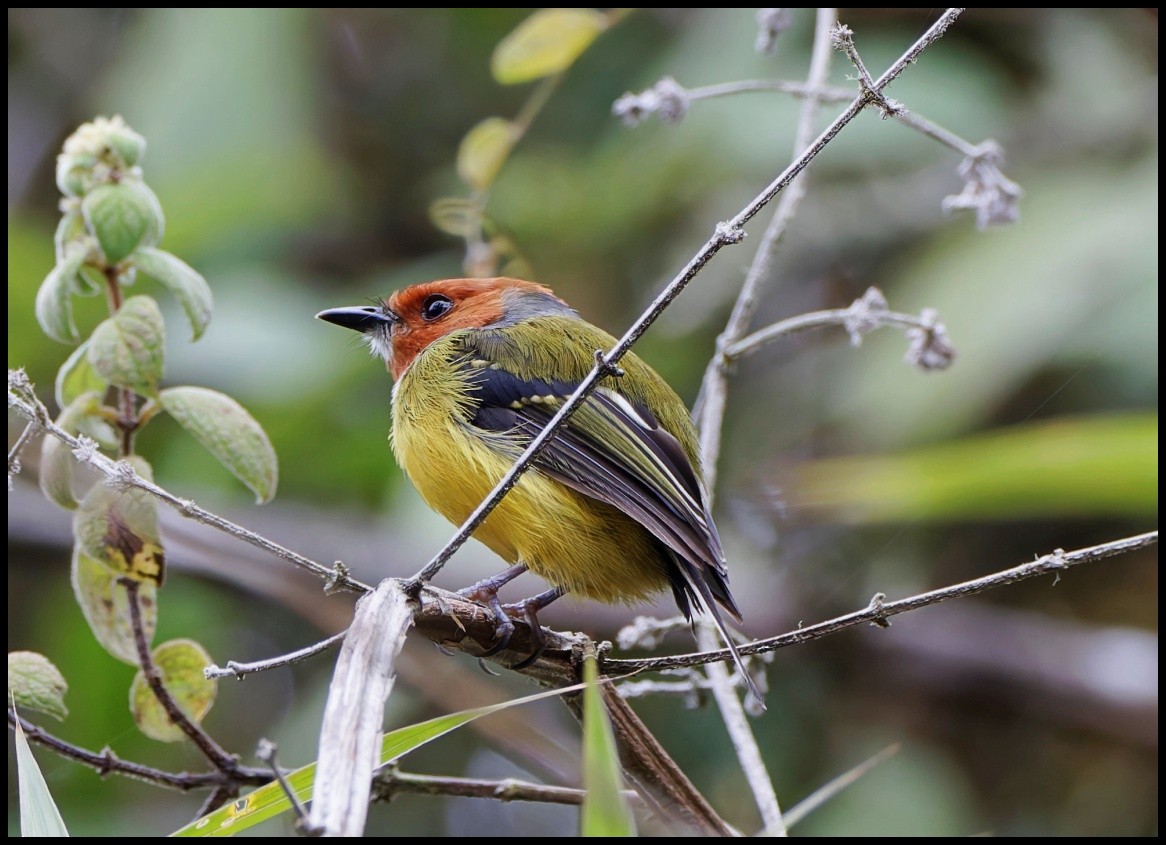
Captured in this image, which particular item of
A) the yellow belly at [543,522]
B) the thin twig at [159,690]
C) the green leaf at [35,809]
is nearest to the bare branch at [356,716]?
the green leaf at [35,809]

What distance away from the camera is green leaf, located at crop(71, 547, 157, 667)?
2062 millimetres

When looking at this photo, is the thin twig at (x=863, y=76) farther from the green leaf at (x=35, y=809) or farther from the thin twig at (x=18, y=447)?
the green leaf at (x=35, y=809)

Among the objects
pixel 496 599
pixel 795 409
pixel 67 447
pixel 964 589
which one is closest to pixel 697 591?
pixel 496 599

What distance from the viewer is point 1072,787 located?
425 centimetres

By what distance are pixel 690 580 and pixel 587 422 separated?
445 millimetres

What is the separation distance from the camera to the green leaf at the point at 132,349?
1.93 meters

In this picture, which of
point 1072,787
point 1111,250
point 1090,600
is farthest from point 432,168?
point 1072,787

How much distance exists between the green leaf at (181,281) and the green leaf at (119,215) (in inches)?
1.3

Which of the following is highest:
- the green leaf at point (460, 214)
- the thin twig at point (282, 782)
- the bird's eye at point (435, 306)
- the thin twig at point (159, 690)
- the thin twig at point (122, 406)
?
the bird's eye at point (435, 306)

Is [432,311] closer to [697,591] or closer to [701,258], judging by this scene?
[697,591]

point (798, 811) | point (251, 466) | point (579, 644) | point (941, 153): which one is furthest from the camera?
point (941, 153)

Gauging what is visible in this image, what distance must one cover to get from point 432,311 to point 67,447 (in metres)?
1.66

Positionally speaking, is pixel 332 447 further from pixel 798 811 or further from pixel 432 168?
pixel 798 811

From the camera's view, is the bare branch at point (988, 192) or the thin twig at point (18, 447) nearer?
the thin twig at point (18, 447)
